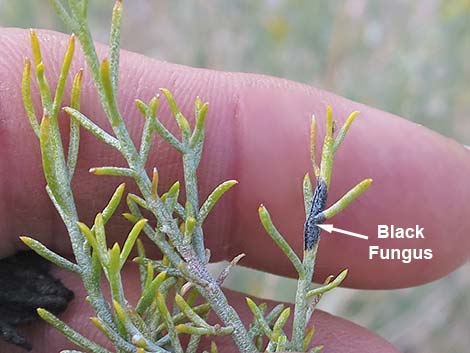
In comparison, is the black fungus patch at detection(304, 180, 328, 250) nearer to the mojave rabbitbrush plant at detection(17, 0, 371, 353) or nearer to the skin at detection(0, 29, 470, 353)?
the mojave rabbitbrush plant at detection(17, 0, 371, 353)

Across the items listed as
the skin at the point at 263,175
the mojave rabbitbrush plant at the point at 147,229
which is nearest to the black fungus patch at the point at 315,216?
the mojave rabbitbrush plant at the point at 147,229

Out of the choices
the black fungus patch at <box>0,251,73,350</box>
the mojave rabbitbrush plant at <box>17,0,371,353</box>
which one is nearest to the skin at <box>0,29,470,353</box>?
the black fungus patch at <box>0,251,73,350</box>

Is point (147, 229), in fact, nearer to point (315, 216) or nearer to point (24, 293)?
point (315, 216)

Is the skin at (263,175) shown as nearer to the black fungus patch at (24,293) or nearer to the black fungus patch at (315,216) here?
the black fungus patch at (24,293)

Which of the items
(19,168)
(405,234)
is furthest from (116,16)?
(405,234)

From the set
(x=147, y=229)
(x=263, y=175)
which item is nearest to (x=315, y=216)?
(x=147, y=229)

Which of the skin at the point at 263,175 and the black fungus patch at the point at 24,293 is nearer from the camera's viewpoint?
the black fungus patch at the point at 24,293
